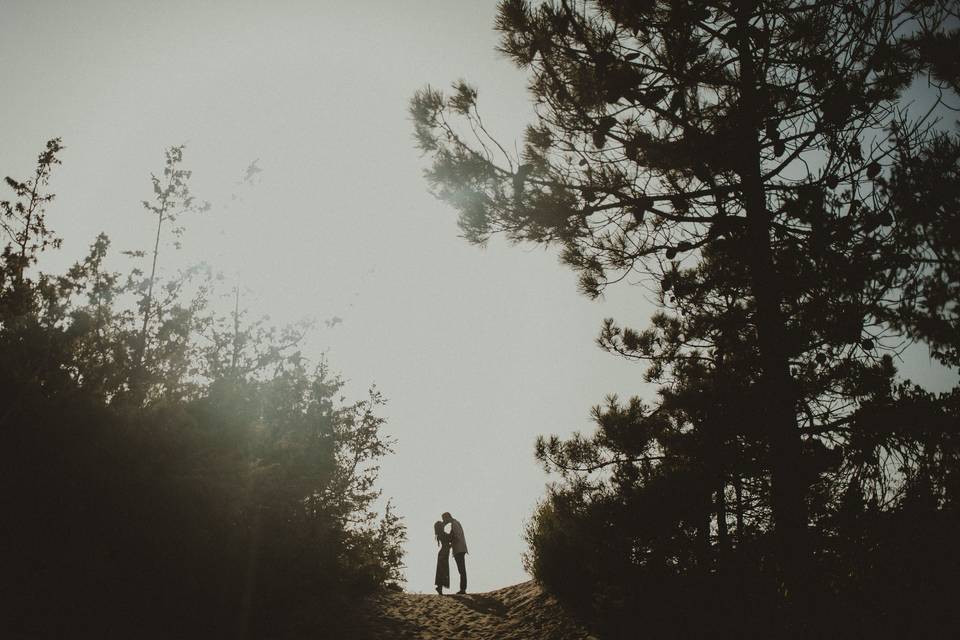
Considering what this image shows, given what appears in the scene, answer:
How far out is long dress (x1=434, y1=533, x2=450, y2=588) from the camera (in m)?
10.3

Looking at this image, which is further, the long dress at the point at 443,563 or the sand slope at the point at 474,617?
the long dress at the point at 443,563

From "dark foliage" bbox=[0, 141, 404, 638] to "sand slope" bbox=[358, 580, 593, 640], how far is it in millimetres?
693

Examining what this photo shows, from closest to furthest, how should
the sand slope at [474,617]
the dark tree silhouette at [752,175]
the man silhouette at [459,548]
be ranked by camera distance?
1. the dark tree silhouette at [752,175]
2. the sand slope at [474,617]
3. the man silhouette at [459,548]

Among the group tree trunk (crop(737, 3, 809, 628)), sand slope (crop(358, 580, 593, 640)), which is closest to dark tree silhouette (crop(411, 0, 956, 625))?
tree trunk (crop(737, 3, 809, 628))

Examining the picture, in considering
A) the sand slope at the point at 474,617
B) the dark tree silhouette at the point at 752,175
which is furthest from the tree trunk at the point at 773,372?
the sand slope at the point at 474,617

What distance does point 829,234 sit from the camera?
153 inches

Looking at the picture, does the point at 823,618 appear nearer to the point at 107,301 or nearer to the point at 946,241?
the point at 946,241

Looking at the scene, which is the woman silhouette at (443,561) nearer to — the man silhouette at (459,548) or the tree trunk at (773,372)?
the man silhouette at (459,548)

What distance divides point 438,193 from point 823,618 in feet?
18.2

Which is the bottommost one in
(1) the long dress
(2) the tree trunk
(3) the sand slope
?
(3) the sand slope

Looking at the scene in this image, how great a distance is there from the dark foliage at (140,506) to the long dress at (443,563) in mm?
1487

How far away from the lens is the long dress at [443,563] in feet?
33.9

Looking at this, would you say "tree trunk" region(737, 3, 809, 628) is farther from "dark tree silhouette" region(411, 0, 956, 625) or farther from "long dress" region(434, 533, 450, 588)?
"long dress" region(434, 533, 450, 588)

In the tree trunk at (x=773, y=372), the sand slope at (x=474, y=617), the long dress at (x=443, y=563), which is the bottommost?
the sand slope at (x=474, y=617)
